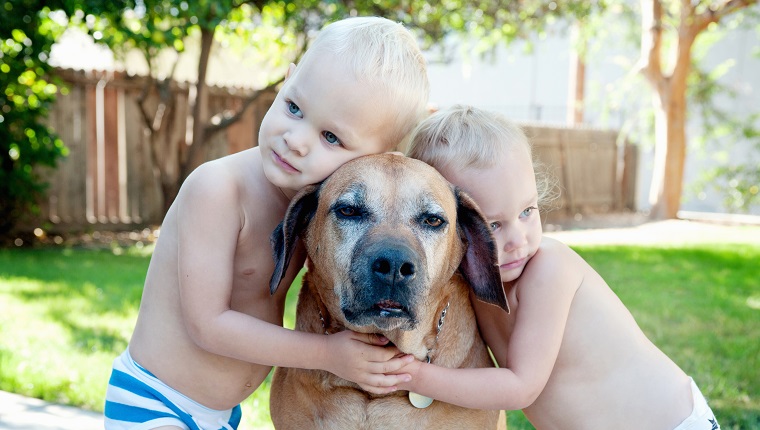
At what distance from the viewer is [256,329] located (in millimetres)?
2639

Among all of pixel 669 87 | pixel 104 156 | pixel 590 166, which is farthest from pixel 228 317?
pixel 590 166

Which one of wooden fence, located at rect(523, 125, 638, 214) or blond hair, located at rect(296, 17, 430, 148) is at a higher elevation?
blond hair, located at rect(296, 17, 430, 148)

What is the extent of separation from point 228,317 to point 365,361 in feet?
1.72

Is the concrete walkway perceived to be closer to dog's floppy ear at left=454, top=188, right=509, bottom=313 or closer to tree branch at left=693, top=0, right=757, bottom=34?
dog's floppy ear at left=454, top=188, right=509, bottom=313

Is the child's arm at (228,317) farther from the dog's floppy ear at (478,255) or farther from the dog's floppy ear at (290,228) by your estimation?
the dog's floppy ear at (478,255)

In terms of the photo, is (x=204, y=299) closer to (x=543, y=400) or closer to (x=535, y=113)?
(x=543, y=400)

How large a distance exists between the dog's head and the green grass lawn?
1.57m

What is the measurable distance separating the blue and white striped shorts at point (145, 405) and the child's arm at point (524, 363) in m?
0.87

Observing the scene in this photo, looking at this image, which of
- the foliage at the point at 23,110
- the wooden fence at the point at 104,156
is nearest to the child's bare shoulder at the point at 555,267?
the foliage at the point at 23,110

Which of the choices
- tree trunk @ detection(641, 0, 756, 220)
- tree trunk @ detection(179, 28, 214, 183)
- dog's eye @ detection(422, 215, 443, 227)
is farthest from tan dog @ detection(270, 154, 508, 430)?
tree trunk @ detection(641, 0, 756, 220)

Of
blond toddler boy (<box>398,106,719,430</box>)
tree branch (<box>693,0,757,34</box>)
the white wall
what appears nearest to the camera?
blond toddler boy (<box>398,106,719,430</box>)

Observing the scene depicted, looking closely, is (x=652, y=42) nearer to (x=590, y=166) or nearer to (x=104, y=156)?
(x=590, y=166)

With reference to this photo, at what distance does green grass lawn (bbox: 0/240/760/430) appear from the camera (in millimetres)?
4203

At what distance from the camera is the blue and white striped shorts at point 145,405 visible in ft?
9.25
